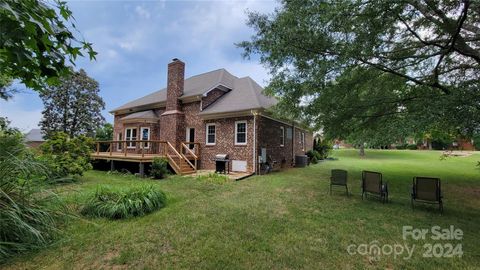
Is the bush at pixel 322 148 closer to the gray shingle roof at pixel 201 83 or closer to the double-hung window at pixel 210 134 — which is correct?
the gray shingle roof at pixel 201 83

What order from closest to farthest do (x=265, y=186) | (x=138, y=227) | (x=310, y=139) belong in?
Answer: (x=138, y=227)
(x=265, y=186)
(x=310, y=139)

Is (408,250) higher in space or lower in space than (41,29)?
lower

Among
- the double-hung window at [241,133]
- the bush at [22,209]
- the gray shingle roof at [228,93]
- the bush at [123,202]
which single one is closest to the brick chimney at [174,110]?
the gray shingle roof at [228,93]

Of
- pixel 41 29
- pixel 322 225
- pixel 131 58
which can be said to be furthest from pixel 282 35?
pixel 131 58

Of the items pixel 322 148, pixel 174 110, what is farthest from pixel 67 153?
pixel 322 148

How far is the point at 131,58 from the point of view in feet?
58.6

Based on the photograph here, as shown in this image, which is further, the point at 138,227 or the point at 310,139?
the point at 310,139

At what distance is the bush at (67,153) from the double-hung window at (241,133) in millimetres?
7909

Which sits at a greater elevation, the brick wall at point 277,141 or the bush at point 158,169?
the brick wall at point 277,141

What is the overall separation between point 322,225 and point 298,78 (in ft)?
16.4

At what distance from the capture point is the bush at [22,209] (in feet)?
12.2

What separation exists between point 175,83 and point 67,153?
802 centimetres

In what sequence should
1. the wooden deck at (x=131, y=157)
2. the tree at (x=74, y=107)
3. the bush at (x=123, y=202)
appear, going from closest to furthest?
the bush at (x=123, y=202), the wooden deck at (x=131, y=157), the tree at (x=74, y=107)

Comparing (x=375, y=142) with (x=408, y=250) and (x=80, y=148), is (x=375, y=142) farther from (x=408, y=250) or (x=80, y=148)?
(x=80, y=148)
